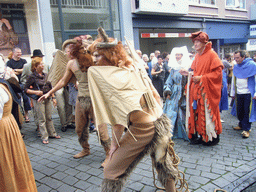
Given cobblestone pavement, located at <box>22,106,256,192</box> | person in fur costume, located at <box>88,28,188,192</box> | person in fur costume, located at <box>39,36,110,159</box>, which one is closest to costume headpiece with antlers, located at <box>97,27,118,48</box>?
person in fur costume, located at <box>88,28,188,192</box>

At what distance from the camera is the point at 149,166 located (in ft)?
11.0

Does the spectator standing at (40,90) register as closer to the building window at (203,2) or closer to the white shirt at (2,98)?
the white shirt at (2,98)

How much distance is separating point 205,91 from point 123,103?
2671 millimetres

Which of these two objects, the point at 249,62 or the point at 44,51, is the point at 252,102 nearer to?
the point at 249,62

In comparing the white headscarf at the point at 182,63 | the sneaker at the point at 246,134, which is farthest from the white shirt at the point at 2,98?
the sneaker at the point at 246,134

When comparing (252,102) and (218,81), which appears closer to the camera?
(218,81)

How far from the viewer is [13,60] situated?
6.11 m

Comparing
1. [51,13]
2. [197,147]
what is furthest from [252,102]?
[51,13]

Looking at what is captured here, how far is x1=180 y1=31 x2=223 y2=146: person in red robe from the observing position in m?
3.82

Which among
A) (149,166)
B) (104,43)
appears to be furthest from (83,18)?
(104,43)

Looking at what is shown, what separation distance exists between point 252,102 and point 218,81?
1.33 meters

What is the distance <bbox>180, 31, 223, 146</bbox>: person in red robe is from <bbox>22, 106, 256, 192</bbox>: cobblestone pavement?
36cm

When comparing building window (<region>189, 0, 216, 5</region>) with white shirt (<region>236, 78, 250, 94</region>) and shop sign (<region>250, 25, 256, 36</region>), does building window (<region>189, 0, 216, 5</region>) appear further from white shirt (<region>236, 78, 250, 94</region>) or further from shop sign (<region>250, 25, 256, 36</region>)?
white shirt (<region>236, 78, 250, 94</region>)

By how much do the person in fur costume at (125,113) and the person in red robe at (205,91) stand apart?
6.51 feet
